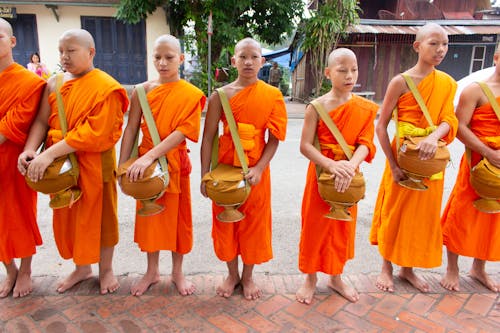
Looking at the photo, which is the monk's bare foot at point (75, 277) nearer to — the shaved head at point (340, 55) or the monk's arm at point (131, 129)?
the monk's arm at point (131, 129)

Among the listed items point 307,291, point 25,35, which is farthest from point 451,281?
point 25,35

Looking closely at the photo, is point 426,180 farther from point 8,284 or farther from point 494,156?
point 8,284

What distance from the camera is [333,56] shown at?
98.3 inches

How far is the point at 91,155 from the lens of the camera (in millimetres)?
2502

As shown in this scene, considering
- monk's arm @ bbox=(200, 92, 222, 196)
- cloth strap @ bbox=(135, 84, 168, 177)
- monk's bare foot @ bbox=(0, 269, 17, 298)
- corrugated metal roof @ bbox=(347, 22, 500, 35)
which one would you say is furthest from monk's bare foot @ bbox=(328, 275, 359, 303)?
corrugated metal roof @ bbox=(347, 22, 500, 35)

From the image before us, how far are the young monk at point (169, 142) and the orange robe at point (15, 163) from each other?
24.5 inches

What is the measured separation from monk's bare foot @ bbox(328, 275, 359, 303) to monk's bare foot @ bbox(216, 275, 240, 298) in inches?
27.9

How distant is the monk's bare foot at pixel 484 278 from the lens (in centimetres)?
288

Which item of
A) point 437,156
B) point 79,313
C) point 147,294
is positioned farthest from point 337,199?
point 79,313

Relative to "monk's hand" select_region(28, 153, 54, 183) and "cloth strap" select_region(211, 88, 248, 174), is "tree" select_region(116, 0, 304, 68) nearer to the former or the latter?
"cloth strap" select_region(211, 88, 248, 174)

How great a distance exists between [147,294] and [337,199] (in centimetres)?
152

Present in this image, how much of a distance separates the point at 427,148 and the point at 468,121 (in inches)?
22.4

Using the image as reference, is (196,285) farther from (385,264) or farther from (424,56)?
(424,56)

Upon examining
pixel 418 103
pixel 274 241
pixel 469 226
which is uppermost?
pixel 418 103
